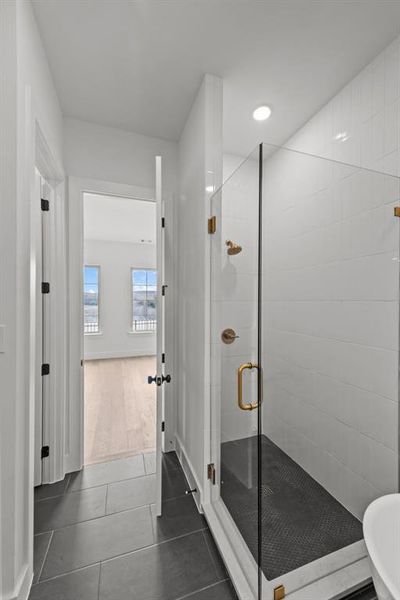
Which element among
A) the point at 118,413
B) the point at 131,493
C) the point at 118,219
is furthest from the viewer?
the point at 118,219

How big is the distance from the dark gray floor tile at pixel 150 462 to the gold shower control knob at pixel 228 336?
52.6 inches

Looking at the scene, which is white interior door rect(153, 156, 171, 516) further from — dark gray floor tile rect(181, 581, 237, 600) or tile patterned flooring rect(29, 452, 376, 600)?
dark gray floor tile rect(181, 581, 237, 600)

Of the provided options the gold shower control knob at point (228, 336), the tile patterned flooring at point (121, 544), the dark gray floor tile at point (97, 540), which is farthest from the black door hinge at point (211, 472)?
the gold shower control knob at point (228, 336)

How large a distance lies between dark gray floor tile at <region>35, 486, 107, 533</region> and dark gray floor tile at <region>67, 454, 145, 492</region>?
89mm

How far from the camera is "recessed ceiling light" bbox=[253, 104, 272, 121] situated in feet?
6.33

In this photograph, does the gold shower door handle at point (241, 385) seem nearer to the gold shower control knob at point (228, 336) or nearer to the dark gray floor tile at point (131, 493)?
the gold shower control knob at point (228, 336)

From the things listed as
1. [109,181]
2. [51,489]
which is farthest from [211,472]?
[109,181]

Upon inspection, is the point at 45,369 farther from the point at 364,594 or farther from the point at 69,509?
the point at 364,594

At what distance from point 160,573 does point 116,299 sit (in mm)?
5509

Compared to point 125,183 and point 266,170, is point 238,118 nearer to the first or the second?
point 125,183

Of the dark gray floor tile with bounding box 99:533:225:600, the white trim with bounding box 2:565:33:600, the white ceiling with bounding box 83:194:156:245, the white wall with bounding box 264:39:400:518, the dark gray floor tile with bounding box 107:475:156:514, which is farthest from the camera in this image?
the white ceiling with bounding box 83:194:156:245

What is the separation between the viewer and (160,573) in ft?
4.17

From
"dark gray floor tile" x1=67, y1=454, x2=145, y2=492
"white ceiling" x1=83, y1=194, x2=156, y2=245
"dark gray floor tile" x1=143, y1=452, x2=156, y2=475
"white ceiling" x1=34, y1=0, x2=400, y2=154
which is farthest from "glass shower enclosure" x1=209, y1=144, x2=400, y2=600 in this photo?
"white ceiling" x1=83, y1=194, x2=156, y2=245

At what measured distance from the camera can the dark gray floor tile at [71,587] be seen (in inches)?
46.0
